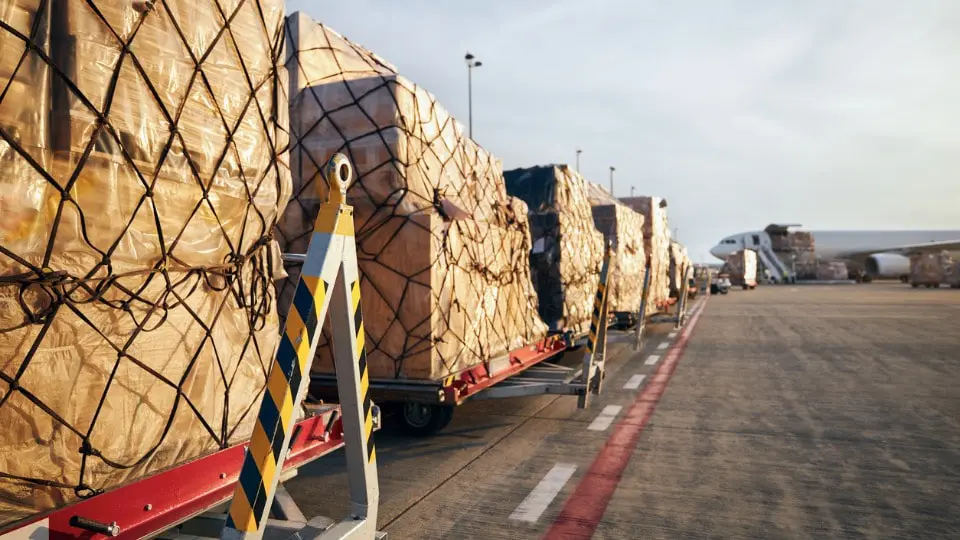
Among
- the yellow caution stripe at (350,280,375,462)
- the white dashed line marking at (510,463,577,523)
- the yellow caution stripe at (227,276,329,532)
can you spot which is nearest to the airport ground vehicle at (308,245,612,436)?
the white dashed line marking at (510,463,577,523)

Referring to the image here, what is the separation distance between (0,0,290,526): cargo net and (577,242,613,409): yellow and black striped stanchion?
4011 mm

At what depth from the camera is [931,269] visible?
43.7 m

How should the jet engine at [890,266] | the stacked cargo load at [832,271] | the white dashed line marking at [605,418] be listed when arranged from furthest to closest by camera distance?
the stacked cargo load at [832,271]
the jet engine at [890,266]
the white dashed line marking at [605,418]

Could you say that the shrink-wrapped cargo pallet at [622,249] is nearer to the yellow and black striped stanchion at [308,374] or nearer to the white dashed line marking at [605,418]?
the white dashed line marking at [605,418]

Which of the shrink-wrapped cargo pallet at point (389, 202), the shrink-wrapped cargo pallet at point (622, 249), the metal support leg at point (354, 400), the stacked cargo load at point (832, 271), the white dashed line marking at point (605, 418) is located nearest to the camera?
the metal support leg at point (354, 400)

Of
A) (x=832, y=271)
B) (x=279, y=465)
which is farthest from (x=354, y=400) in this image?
(x=832, y=271)

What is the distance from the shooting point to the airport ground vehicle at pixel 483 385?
17.4 ft

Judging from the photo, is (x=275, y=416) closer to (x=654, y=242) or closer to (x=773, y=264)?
(x=654, y=242)

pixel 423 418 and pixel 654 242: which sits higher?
pixel 654 242

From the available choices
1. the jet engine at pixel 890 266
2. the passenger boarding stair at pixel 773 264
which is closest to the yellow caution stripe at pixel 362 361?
the jet engine at pixel 890 266

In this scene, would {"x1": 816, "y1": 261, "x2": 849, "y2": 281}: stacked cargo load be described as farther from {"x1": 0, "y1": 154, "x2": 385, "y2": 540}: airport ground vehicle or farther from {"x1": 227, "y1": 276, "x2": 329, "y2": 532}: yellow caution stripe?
{"x1": 227, "y1": 276, "x2": 329, "y2": 532}: yellow caution stripe

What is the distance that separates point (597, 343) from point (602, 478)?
2.33 metres

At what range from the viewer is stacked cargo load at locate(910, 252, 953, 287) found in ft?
142

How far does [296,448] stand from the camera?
316 centimetres
